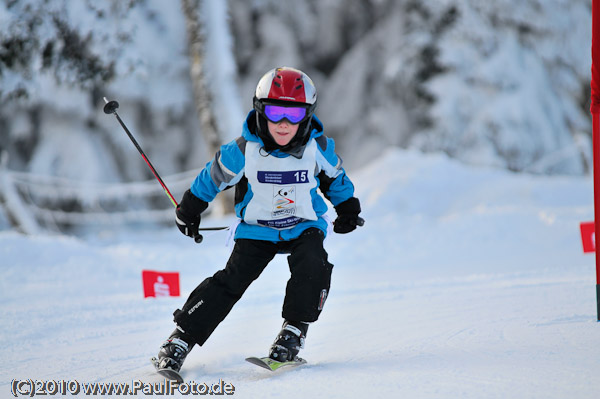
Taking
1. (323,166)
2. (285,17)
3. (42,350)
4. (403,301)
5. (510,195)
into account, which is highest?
(285,17)

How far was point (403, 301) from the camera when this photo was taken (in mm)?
4152

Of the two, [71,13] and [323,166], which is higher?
[71,13]

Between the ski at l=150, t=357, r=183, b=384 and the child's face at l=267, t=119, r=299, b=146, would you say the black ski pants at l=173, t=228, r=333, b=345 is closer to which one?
the ski at l=150, t=357, r=183, b=384

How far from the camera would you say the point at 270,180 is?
A: 8.75ft

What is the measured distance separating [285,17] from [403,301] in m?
9.27

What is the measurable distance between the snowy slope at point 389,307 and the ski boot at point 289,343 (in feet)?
0.29

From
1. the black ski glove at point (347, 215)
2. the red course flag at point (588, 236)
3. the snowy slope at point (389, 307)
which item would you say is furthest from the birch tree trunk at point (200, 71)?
the black ski glove at point (347, 215)

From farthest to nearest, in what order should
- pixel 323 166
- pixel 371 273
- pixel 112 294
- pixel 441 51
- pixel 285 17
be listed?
pixel 285 17, pixel 441 51, pixel 371 273, pixel 112 294, pixel 323 166

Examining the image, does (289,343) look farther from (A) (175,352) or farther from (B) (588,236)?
(B) (588,236)

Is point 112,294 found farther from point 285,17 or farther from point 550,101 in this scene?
point 550,101

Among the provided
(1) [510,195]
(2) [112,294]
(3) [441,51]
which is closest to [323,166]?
(2) [112,294]

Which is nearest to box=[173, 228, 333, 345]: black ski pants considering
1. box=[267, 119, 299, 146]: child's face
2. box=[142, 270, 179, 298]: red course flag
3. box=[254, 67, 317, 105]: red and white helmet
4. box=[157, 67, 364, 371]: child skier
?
box=[157, 67, 364, 371]: child skier

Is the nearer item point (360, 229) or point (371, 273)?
point (371, 273)

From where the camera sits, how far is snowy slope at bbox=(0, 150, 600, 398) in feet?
7.73
